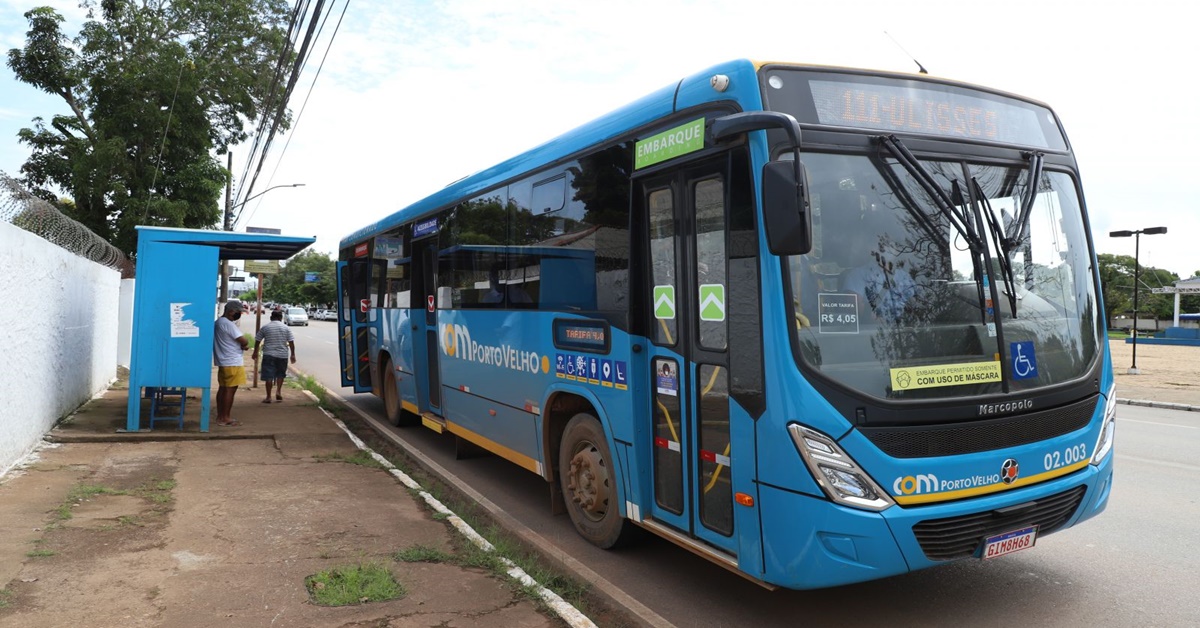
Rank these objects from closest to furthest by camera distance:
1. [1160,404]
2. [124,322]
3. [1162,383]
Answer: [1160,404], [124,322], [1162,383]

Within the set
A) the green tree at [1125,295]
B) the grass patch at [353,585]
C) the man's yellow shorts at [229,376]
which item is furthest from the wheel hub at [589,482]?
the green tree at [1125,295]

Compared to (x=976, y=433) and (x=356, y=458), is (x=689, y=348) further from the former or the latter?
(x=356, y=458)

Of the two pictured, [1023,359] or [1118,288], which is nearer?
[1023,359]

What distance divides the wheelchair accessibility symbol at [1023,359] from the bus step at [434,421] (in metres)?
6.31

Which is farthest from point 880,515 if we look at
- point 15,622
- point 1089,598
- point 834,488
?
point 15,622

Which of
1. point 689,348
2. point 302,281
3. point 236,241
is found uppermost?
point 302,281

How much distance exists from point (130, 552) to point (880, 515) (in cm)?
482

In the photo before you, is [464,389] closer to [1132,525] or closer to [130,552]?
[130,552]

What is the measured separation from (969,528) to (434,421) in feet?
21.6

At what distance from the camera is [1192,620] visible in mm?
4398

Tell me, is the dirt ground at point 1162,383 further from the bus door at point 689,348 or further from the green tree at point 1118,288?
the green tree at point 1118,288

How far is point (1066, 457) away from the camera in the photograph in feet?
14.4

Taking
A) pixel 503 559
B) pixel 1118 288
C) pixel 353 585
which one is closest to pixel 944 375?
pixel 503 559

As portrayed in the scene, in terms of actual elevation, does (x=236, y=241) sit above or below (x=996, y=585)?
above
